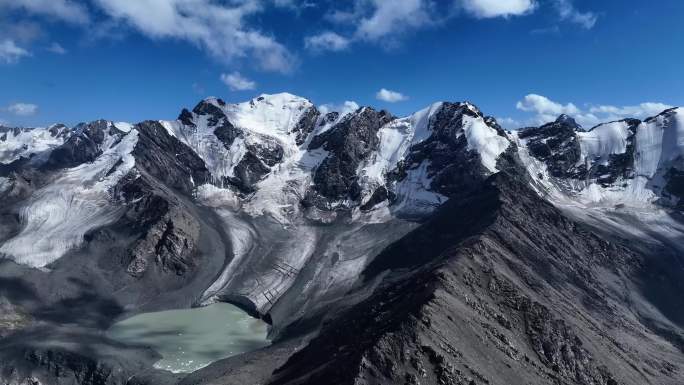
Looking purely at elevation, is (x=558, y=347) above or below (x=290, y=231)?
below

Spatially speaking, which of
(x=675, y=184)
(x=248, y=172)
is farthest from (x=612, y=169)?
(x=248, y=172)

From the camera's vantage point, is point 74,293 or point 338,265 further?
point 338,265

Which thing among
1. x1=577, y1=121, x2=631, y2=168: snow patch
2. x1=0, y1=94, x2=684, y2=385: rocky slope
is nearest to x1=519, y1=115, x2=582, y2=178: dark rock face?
x1=0, y1=94, x2=684, y2=385: rocky slope

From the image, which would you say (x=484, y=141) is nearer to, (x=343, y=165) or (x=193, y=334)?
(x=343, y=165)

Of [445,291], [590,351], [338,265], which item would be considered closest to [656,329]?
[590,351]

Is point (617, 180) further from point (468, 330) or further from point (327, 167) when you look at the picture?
point (468, 330)

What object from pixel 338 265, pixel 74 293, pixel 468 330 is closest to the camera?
pixel 468 330

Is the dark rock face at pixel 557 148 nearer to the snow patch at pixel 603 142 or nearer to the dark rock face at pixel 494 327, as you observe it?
the snow patch at pixel 603 142
